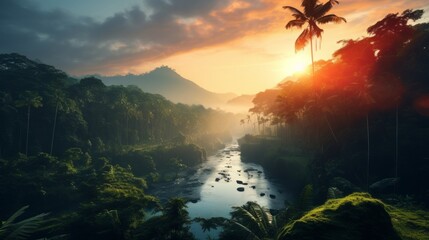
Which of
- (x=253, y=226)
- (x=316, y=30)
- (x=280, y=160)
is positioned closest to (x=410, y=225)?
(x=253, y=226)

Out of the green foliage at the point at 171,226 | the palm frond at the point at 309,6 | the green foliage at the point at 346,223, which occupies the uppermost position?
the palm frond at the point at 309,6

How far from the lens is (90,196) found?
101ft

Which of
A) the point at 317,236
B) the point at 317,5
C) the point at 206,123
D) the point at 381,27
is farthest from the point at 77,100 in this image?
the point at 206,123

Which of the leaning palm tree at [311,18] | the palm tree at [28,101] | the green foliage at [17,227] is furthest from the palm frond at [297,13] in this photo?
the palm tree at [28,101]

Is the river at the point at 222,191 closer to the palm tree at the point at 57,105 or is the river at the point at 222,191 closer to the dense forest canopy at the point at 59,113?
the palm tree at the point at 57,105

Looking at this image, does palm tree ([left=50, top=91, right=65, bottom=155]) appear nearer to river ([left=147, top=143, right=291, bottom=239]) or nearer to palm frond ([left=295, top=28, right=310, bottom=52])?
river ([left=147, top=143, right=291, bottom=239])

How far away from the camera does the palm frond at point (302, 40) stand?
3619 centimetres

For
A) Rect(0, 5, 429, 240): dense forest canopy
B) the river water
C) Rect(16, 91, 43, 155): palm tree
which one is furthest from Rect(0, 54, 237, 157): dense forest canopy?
the river water

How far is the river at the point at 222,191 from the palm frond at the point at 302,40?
937 inches

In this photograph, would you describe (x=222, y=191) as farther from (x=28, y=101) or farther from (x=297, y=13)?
(x=28, y=101)

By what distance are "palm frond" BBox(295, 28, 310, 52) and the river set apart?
23790 millimetres

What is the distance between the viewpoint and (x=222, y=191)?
55656mm

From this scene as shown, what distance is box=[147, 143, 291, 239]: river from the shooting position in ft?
147

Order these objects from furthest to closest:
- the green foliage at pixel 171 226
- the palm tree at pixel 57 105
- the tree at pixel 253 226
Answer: the palm tree at pixel 57 105
the green foliage at pixel 171 226
the tree at pixel 253 226
